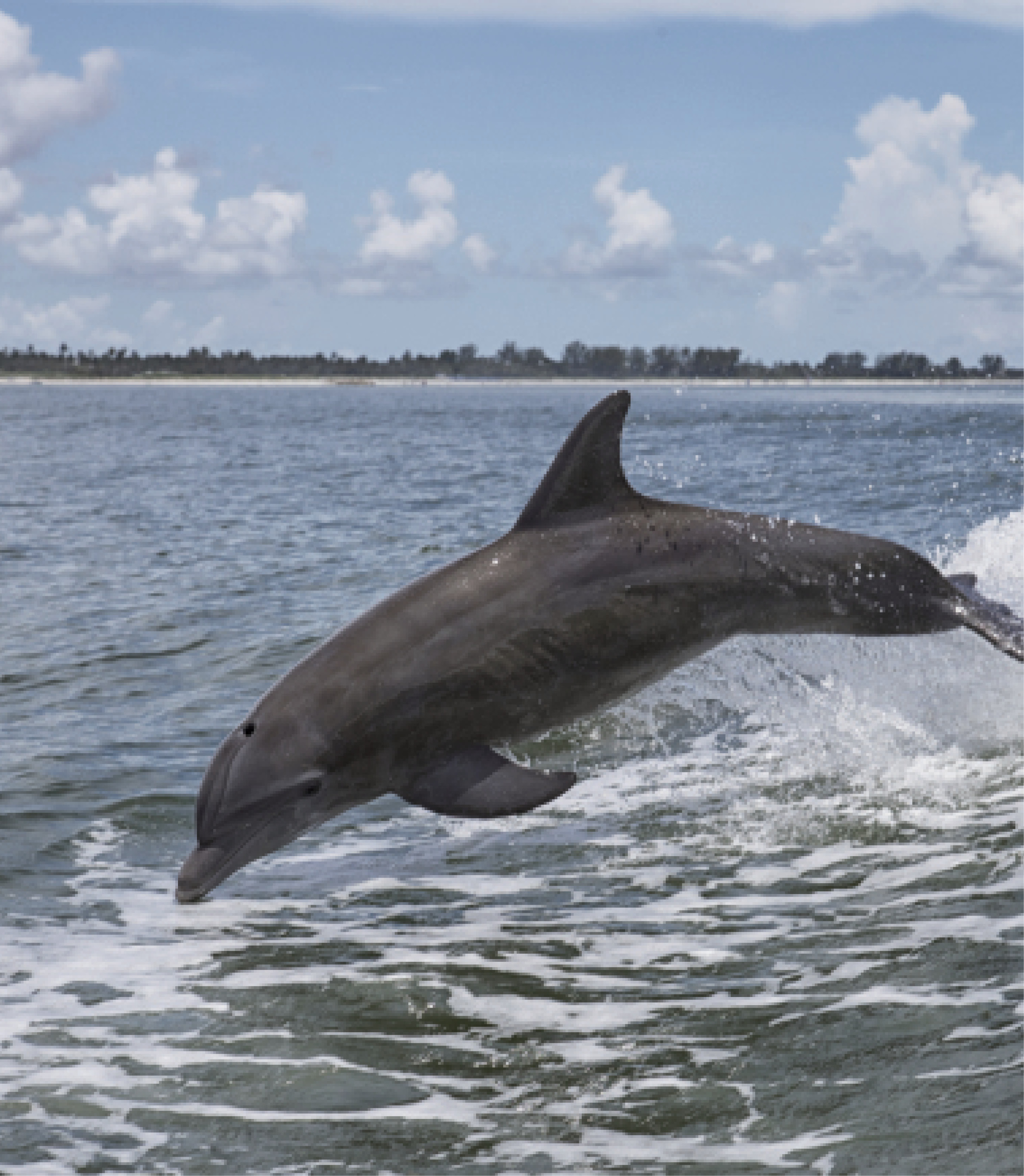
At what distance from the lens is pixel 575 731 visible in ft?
38.5

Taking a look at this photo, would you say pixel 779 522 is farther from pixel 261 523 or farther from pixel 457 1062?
pixel 261 523

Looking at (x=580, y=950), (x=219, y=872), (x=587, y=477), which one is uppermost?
(x=587, y=477)

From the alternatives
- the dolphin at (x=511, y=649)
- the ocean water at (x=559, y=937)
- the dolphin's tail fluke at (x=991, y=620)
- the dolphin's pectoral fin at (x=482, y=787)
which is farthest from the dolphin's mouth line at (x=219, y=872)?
the dolphin's tail fluke at (x=991, y=620)

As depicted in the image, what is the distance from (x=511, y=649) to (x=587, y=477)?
1.03 m

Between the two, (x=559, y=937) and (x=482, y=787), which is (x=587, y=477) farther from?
(x=559, y=937)

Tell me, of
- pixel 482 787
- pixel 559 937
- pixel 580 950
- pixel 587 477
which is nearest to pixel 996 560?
pixel 587 477

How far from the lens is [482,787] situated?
695cm

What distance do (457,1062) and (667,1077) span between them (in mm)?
883

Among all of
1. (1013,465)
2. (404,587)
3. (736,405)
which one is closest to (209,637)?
(404,587)

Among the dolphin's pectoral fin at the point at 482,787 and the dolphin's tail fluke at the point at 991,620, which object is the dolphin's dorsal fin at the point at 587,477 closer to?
the dolphin's pectoral fin at the point at 482,787

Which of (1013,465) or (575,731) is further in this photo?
(1013,465)

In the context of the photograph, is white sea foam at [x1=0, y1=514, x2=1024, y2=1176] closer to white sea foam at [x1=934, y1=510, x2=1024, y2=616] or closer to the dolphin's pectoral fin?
the dolphin's pectoral fin

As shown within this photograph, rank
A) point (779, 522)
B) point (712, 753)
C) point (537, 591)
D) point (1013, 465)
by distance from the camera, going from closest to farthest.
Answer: point (537, 591), point (779, 522), point (712, 753), point (1013, 465)

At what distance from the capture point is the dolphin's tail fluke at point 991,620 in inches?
341
